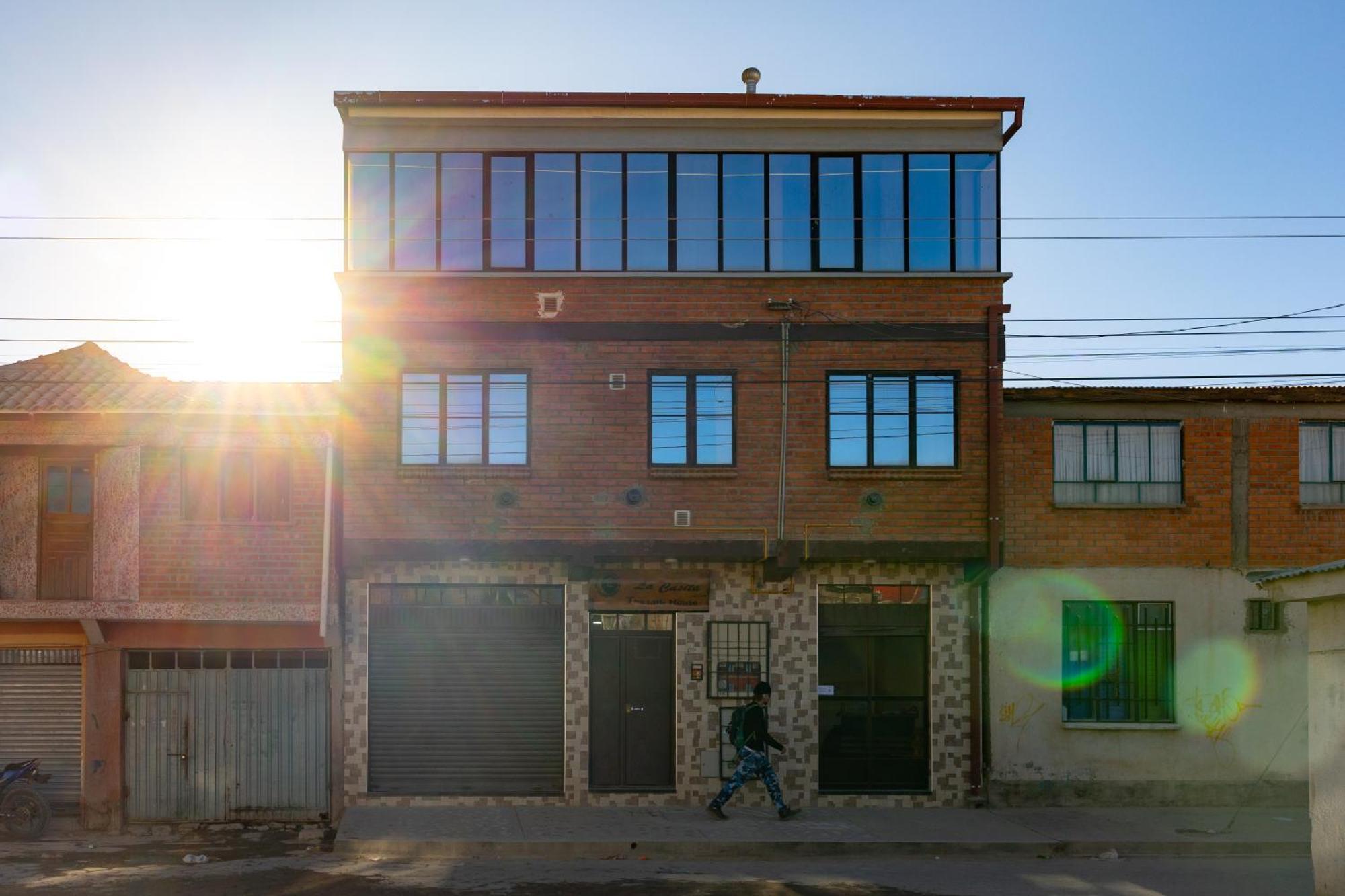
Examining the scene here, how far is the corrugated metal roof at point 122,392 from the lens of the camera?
17.3m

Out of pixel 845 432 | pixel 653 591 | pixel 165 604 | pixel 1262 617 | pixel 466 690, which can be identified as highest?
pixel 845 432

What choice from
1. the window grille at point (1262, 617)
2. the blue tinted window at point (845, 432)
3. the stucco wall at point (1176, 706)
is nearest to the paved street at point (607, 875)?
the stucco wall at point (1176, 706)

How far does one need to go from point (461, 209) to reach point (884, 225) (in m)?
6.03

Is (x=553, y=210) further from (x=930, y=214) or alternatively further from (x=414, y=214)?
(x=930, y=214)

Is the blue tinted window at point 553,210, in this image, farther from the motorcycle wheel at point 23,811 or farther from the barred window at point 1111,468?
the motorcycle wheel at point 23,811

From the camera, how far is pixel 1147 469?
61.0ft

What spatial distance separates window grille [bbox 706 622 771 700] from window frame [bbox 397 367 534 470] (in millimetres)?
3625

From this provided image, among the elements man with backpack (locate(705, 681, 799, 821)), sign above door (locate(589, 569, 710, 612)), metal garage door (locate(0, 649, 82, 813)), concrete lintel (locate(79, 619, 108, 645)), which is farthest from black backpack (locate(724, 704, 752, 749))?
metal garage door (locate(0, 649, 82, 813))

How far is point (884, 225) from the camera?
18.4m

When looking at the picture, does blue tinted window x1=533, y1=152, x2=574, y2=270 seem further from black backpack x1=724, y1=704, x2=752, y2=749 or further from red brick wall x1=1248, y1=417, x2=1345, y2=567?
red brick wall x1=1248, y1=417, x2=1345, y2=567

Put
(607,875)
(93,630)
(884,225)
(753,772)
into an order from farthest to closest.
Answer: (884,225) → (93,630) → (753,772) → (607,875)

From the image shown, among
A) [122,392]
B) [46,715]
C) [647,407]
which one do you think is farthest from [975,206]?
[46,715]

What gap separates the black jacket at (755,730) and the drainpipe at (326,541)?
5653 mm

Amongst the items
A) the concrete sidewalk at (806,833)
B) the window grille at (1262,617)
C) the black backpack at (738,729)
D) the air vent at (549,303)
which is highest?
the air vent at (549,303)
